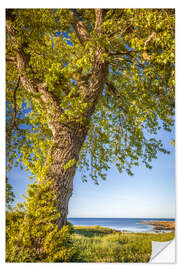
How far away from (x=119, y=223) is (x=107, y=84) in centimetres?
198

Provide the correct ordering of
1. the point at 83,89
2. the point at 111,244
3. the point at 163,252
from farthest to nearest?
the point at 83,89
the point at 111,244
the point at 163,252

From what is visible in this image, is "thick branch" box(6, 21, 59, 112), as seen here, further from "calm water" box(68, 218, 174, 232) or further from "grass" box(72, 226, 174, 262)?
"grass" box(72, 226, 174, 262)

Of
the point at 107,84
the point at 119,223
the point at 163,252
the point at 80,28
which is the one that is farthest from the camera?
the point at 107,84

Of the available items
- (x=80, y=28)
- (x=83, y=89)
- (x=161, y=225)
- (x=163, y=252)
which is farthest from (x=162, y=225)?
(x=80, y=28)

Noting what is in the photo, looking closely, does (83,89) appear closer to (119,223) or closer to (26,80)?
(26,80)

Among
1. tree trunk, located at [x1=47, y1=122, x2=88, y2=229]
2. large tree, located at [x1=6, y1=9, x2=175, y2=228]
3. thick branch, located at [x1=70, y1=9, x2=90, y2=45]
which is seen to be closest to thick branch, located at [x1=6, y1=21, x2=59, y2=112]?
large tree, located at [x1=6, y1=9, x2=175, y2=228]

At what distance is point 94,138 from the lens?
3.20 metres

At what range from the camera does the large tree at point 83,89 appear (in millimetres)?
2436

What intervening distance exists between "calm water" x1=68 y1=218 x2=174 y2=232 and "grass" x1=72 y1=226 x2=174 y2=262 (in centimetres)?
5

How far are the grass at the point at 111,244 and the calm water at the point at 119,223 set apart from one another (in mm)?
48

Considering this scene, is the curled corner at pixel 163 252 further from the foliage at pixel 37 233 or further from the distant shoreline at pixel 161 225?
the foliage at pixel 37 233

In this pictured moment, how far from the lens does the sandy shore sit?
95.5 inches

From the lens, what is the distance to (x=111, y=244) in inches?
97.3

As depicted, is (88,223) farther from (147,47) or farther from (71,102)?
(147,47)
